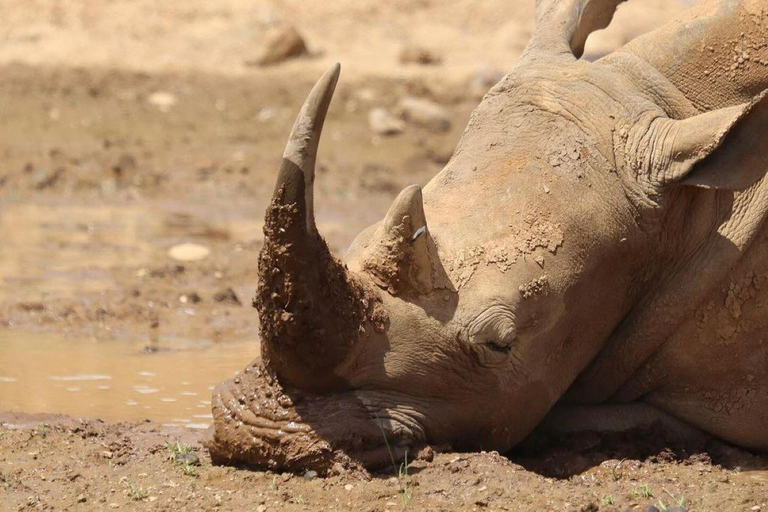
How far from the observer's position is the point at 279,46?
18453 mm

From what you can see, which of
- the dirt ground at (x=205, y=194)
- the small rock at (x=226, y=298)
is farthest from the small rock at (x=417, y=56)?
the small rock at (x=226, y=298)

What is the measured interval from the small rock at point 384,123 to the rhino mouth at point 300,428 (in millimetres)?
11337

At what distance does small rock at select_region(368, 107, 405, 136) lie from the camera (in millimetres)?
16156

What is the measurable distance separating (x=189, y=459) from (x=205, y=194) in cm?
869

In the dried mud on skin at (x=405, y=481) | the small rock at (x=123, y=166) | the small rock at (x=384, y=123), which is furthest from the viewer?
the small rock at (x=384, y=123)

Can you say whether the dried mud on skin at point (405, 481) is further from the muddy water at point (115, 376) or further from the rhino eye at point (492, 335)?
the muddy water at point (115, 376)

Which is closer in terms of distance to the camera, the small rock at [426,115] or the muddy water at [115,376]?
the muddy water at [115,376]

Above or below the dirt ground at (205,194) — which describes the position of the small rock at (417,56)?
above

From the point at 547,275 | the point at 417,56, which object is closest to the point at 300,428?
the point at 547,275

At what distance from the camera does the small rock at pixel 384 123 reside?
1616 centimetres

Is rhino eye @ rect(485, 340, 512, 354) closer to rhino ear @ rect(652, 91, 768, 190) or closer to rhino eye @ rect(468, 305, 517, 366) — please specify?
rhino eye @ rect(468, 305, 517, 366)

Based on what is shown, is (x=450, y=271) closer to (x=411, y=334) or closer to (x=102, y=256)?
(x=411, y=334)

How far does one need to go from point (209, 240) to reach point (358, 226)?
151 centimetres

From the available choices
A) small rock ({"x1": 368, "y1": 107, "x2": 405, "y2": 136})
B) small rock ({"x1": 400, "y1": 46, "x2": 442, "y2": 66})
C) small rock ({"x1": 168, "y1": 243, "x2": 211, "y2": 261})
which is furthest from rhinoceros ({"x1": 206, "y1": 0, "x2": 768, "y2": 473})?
small rock ({"x1": 400, "y1": 46, "x2": 442, "y2": 66})
